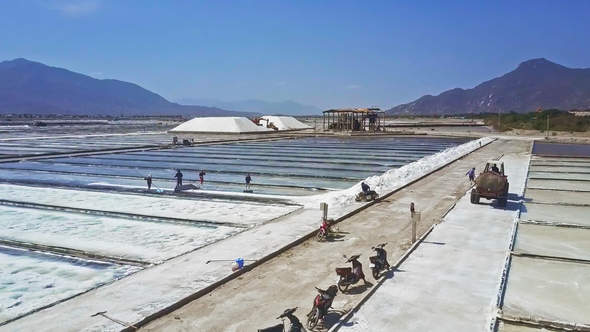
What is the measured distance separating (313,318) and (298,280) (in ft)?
7.45

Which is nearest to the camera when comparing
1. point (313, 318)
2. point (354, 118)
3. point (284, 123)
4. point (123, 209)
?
point (313, 318)

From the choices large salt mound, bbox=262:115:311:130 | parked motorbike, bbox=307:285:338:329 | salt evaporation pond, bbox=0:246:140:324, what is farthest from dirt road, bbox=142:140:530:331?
large salt mound, bbox=262:115:311:130

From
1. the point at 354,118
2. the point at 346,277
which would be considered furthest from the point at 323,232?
the point at 354,118

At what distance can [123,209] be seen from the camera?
18828mm

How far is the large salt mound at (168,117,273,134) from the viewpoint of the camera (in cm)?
7719

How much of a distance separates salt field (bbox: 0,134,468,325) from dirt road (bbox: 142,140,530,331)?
277cm

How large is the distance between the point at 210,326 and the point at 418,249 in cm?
617

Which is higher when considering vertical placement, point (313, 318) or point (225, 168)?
point (225, 168)

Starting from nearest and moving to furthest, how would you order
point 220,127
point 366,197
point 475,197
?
point 475,197 → point 366,197 → point 220,127

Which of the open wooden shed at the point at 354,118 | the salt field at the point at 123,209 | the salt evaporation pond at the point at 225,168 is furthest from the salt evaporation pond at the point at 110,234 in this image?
the open wooden shed at the point at 354,118

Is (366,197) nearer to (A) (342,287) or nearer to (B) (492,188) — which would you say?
(B) (492,188)

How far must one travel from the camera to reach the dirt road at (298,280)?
329 inches

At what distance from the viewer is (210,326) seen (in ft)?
26.6

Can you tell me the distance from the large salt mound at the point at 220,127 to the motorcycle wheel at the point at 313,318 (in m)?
67.6
